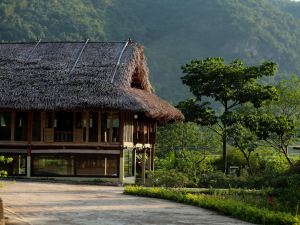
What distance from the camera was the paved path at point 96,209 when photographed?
1275 centimetres

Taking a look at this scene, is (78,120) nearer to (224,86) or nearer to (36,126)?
(36,126)

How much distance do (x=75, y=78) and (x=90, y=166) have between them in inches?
155

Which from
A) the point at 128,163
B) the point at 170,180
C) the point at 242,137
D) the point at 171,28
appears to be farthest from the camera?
the point at 171,28

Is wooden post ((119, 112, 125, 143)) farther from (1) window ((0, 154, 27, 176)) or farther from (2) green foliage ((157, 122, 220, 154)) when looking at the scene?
(2) green foliage ((157, 122, 220, 154))

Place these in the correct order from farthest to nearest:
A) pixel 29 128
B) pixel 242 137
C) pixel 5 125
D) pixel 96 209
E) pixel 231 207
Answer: pixel 242 137 → pixel 5 125 → pixel 29 128 → pixel 96 209 → pixel 231 207

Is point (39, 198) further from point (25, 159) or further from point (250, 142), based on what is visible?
point (250, 142)

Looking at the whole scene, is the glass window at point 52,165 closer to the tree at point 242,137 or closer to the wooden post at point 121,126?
the wooden post at point 121,126

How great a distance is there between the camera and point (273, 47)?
7475 cm

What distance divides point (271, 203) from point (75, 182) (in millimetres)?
10768

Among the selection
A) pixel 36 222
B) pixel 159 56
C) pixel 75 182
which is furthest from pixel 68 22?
pixel 36 222

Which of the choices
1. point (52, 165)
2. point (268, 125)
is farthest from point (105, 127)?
point (268, 125)

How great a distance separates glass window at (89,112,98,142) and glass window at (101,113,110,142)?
28 cm

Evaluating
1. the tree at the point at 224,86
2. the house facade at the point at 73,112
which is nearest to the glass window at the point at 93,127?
the house facade at the point at 73,112

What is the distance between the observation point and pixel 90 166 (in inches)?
995
